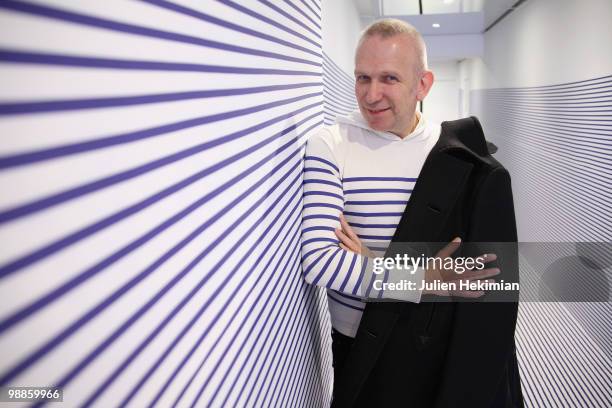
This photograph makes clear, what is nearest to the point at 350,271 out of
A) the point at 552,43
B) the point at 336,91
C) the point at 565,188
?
the point at 336,91

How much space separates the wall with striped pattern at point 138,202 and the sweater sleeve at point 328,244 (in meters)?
0.28

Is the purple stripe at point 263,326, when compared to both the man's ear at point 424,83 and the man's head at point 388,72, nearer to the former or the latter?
the man's head at point 388,72

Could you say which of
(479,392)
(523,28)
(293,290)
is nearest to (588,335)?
(479,392)

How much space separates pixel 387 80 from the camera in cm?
150

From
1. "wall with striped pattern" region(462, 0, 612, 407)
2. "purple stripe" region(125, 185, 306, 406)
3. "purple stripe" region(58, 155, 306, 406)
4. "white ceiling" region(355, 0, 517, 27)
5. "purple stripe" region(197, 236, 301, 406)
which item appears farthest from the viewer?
"white ceiling" region(355, 0, 517, 27)

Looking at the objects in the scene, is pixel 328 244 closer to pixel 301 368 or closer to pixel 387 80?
pixel 301 368

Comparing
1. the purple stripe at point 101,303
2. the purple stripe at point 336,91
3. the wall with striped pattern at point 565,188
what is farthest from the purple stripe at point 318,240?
the wall with striped pattern at point 565,188

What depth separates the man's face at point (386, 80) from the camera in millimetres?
1465

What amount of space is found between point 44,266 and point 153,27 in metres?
0.37

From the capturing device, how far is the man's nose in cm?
148

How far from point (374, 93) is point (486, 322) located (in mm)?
896

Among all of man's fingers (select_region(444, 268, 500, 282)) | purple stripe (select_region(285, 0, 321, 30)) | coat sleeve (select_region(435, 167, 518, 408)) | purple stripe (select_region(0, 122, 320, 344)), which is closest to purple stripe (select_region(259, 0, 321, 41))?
purple stripe (select_region(285, 0, 321, 30))

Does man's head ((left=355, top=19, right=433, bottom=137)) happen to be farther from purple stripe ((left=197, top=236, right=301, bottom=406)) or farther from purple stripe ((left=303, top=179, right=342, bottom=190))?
purple stripe ((left=197, top=236, right=301, bottom=406))

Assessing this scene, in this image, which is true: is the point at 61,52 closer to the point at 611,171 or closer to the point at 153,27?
the point at 153,27
